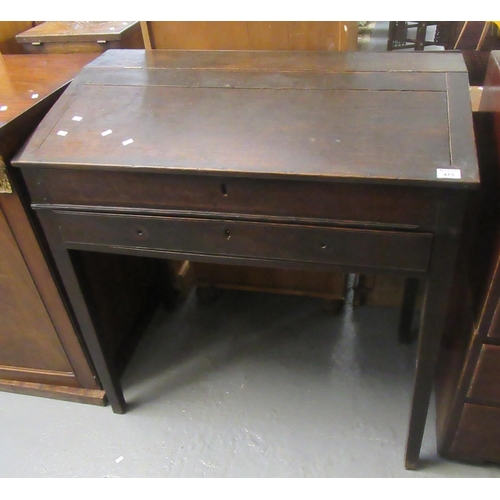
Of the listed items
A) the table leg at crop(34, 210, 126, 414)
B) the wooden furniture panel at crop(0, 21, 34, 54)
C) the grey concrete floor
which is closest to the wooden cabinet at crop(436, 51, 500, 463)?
the grey concrete floor

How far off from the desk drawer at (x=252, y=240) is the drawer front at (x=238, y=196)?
0.03 metres

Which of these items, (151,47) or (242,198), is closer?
(242,198)

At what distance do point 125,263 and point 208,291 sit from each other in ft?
1.22

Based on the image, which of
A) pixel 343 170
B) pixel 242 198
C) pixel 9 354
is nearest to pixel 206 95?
pixel 242 198

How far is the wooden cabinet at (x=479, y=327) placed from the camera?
38.0 inches

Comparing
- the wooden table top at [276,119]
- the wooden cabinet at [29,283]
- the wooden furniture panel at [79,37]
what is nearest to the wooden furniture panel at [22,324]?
the wooden cabinet at [29,283]

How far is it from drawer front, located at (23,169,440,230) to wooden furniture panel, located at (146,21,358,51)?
2.09ft

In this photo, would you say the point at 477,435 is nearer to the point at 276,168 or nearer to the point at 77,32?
the point at 276,168

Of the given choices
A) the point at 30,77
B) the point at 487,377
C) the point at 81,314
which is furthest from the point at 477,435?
the point at 30,77

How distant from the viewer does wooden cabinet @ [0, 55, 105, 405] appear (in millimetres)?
1085

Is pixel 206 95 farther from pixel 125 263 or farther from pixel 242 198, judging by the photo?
pixel 125 263

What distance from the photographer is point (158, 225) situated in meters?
0.99

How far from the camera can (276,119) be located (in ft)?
3.17

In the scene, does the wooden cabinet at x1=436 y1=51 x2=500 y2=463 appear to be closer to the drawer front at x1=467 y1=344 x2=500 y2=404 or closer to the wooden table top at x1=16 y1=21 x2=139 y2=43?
the drawer front at x1=467 y1=344 x2=500 y2=404
